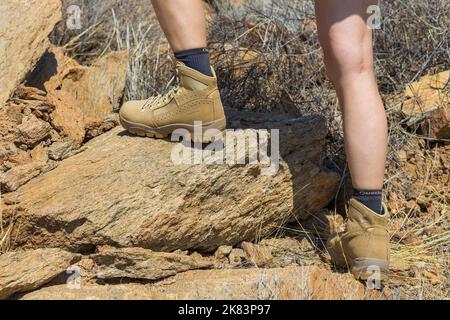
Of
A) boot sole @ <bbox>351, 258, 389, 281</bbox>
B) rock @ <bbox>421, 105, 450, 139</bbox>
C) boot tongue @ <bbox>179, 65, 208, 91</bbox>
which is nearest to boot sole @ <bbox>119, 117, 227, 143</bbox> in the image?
boot tongue @ <bbox>179, 65, 208, 91</bbox>

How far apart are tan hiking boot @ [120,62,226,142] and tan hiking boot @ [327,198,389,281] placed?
0.62m

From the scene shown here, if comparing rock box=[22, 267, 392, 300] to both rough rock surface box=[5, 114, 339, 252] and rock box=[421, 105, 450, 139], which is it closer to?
rough rock surface box=[5, 114, 339, 252]

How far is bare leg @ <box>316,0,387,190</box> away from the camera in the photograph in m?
2.41

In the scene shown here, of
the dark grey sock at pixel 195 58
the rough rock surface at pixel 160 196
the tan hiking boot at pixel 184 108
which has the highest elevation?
the dark grey sock at pixel 195 58

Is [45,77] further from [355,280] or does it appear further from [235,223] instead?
[355,280]

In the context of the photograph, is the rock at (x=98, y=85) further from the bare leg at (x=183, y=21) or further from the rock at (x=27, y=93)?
the bare leg at (x=183, y=21)

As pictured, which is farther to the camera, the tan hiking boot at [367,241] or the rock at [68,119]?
the rock at [68,119]

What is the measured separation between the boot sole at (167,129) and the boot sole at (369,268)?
73 cm

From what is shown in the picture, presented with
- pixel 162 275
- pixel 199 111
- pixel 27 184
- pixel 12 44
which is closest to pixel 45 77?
pixel 12 44

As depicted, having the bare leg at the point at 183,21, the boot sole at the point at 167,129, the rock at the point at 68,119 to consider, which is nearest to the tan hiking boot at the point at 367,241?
the boot sole at the point at 167,129

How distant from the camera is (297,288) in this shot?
2.39 m

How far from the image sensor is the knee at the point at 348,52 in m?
2.43

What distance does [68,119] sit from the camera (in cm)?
310

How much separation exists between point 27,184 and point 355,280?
→ 1306mm
